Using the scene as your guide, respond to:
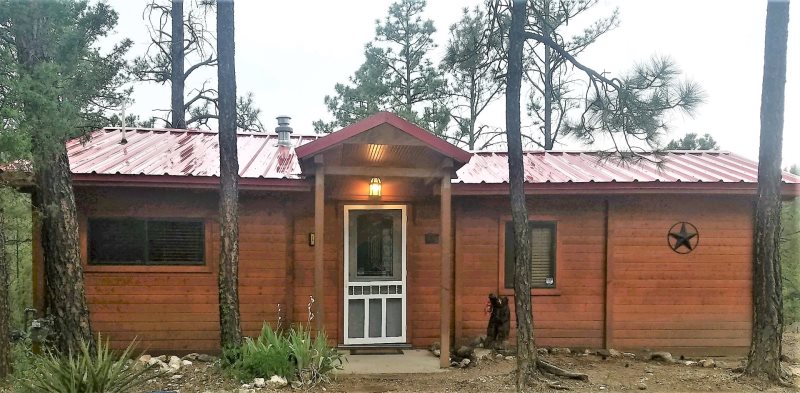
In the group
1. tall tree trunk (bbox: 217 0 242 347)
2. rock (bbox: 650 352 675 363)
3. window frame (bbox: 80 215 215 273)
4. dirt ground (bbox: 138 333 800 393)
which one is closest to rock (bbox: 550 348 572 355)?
dirt ground (bbox: 138 333 800 393)

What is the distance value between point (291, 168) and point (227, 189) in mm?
1600

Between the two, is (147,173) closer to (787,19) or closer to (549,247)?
(549,247)

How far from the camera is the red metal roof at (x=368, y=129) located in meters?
5.70

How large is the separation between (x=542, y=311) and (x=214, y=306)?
14.9ft

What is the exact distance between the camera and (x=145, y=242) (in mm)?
6910

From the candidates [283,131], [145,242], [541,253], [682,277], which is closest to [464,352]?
[541,253]

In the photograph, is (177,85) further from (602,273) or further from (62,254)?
(602,273)

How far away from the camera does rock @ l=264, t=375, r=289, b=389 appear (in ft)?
17.0

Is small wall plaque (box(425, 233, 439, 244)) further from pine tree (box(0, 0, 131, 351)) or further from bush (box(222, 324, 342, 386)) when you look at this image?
pine tree (box(0, 0, 131, 351))

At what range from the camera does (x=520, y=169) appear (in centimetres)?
554

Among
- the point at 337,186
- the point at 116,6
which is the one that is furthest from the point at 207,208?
the point at 116,6

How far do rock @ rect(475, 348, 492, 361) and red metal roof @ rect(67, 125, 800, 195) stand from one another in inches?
83.2

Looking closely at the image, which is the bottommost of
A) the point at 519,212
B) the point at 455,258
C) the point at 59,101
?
the point at 455,258

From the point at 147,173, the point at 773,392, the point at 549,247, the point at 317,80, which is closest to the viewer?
the point at 773,392
